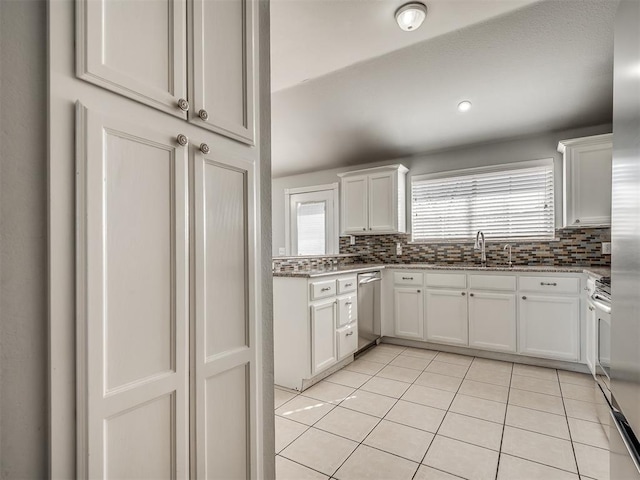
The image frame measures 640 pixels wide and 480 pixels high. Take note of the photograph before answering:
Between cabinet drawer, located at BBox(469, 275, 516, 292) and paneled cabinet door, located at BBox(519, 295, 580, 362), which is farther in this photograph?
cabinet drawer, located at BBox(469, 275, 516, 292)

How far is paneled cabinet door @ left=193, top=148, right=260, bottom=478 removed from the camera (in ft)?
3.28

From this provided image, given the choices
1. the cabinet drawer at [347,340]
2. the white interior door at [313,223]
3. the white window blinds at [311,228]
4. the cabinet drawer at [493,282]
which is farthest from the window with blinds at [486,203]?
the cabinet drawer at [347,340]

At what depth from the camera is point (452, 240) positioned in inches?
158

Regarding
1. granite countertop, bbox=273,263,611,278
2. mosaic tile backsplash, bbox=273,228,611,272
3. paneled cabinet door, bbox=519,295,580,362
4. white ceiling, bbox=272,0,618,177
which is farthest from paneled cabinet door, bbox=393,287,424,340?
white ceiling, bbox=272,0,618,177

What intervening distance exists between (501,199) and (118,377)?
13.3 ft

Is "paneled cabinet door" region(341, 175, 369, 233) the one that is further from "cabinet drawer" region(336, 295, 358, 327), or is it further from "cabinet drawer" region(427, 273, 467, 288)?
"cabinet drawer" region(336, 295, 358, 327)

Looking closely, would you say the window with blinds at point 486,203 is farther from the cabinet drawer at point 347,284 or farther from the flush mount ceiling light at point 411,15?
the flush mount ceiling light at point 411,15

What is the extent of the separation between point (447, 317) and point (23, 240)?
11.6 ft

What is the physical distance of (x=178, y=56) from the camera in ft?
3.08

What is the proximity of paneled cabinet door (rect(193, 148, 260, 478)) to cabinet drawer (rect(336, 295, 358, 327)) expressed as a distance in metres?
1.88

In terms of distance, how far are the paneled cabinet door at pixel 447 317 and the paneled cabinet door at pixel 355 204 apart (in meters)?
1.29

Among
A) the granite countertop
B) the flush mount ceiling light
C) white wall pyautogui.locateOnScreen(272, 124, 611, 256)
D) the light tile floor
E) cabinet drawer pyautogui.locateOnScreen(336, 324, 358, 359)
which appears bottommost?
the light tile floor

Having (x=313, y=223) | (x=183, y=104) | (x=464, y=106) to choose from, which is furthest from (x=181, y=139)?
(x=313, y=223)

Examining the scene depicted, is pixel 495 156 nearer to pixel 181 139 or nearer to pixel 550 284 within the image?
pixel 550 284
